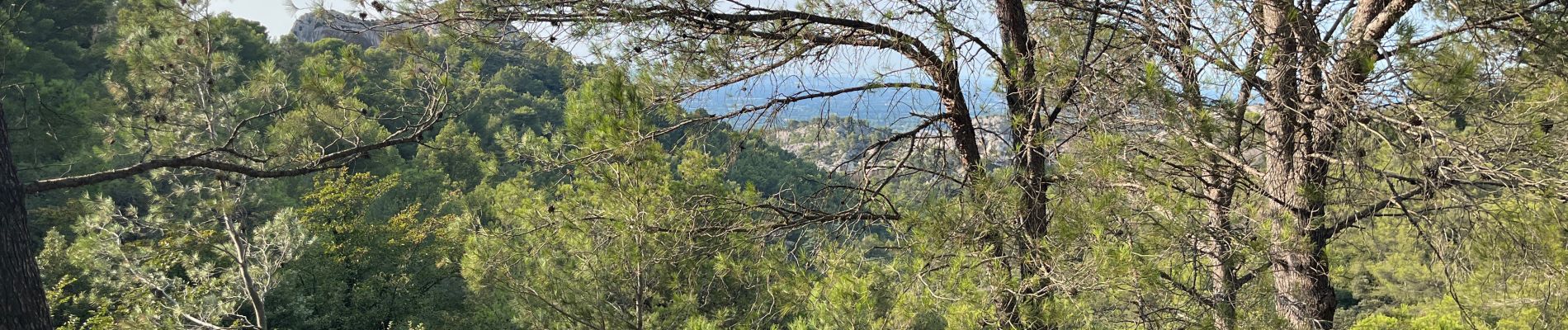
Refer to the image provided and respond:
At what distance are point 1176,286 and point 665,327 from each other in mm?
5319

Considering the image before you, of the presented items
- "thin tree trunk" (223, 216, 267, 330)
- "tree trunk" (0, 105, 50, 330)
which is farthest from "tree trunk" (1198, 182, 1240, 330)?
"thin tree trunk" (223, 216, 267, 330)

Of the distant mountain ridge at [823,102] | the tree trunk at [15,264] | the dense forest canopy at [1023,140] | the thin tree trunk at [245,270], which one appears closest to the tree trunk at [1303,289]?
the dense forest canopy at [1023,140]

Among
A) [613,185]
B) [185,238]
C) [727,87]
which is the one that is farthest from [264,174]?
[185,238]

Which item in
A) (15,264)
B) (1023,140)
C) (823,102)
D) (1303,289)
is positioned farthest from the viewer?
(823,102)

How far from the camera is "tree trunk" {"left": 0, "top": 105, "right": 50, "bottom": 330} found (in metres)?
2.70

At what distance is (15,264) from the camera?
2758 millimetres

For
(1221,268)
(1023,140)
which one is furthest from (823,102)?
(1221,268)

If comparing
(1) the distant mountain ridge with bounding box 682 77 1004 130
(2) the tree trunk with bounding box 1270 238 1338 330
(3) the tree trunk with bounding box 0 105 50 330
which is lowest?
(2) the tree trunk with bounding box 1270 238 1338 330

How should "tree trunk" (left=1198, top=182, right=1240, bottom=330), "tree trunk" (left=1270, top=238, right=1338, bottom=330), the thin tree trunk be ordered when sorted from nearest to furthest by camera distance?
"tree trunk" (left=1198, top=182, right=1240, bottom=330) < "tree trunk" (left=1270, top=238, right=1338, bottom=330) < the thin tree trunk

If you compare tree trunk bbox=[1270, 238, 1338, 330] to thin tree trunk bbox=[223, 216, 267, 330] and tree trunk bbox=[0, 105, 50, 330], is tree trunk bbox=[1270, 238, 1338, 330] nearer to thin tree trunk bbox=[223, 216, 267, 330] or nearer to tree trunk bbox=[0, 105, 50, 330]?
tree trunk bbox=[0, 105, 50, 330]

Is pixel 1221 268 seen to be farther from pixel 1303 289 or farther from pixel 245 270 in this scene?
pixel 245 270

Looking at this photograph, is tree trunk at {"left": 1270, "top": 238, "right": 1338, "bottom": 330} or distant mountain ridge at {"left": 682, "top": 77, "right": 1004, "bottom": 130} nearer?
tree trunk at {"left": 1270, "top": 238, "right": 1338, "bottom": 330}

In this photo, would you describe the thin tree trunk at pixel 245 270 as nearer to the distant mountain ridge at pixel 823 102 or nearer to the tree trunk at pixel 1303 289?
the distant mountain ridge at pixel 823 102

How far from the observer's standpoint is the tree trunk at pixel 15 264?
2.70m
